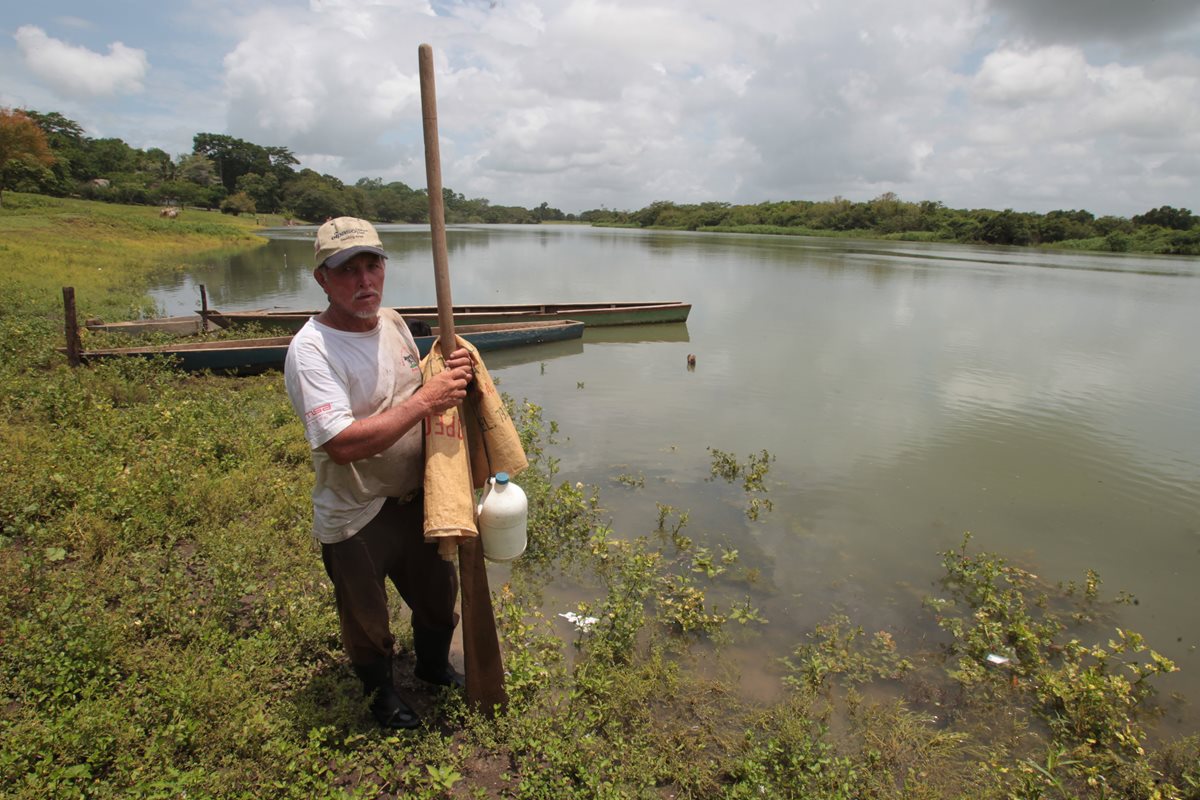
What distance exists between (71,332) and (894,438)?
1159cm

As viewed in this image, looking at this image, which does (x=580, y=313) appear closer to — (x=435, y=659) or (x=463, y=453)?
(x=435, y=659)

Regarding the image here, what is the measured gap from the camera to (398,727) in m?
2.97

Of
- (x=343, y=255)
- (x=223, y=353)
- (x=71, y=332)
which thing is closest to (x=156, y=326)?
(x=223, y=353)

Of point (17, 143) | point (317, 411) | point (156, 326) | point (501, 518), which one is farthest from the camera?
point (17, 143)

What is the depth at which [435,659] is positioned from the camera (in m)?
3.23

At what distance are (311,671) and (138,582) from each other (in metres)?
1.47

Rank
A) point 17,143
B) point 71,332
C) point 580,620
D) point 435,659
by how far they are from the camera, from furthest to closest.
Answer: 1. point 17,143
2. point 71,332
3. point 580,620
4. point 435,659

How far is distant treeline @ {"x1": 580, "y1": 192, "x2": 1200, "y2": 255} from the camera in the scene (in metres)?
70.2

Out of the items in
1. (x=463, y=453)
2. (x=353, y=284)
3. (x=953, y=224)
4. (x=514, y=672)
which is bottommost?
(x=514, y=672)

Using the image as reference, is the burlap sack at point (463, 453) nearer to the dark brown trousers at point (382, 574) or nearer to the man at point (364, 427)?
the man at point (364, 427)

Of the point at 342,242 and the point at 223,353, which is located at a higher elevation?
the point at 342,242

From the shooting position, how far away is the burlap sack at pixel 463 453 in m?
2.46

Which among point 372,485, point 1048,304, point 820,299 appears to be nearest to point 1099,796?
point 372,485

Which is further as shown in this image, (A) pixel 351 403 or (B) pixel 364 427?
(A) pixel 351 403
